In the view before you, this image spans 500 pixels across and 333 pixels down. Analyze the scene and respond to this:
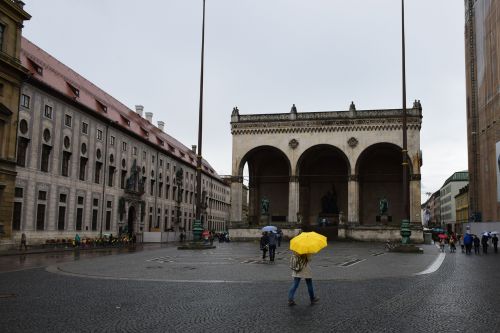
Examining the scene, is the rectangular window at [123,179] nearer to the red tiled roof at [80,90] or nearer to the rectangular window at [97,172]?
the red tiled roof at [80,90]

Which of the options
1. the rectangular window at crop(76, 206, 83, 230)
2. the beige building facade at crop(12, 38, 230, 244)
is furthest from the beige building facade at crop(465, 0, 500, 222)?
the rectangular window at crop(76, 206, 83, 230)

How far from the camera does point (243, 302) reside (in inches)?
432

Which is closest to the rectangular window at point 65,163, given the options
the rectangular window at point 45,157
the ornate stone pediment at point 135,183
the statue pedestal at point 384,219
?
the rectangular window at point 45,157

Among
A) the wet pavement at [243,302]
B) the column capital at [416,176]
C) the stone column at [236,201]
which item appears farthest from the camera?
the stone column at [236,201]

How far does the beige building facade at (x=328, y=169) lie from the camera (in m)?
54.7

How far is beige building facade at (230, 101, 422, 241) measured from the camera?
2154 inches

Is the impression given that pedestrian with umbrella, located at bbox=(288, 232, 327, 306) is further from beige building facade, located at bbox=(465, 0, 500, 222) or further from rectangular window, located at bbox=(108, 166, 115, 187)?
beige building facade, located at bbox=(465, 0, 500, 222)

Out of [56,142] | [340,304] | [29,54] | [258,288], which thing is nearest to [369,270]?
[258,288]

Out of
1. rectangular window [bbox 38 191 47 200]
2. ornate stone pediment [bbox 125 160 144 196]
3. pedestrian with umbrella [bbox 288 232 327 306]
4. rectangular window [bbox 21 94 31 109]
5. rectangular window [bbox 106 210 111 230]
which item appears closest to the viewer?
pedestrian with umbrella [bbox 288 232 327 306]

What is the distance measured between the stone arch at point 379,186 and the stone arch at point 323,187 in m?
2.37

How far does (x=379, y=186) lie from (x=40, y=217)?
40019 millimetres

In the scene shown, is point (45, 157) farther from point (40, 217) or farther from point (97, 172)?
point (97, 172)

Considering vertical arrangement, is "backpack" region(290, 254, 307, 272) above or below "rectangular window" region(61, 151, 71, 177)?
below

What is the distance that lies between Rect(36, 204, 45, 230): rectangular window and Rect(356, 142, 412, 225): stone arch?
3646 cm
